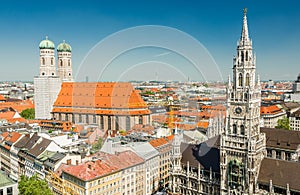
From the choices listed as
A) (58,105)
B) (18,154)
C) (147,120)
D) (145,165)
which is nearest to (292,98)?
(147,120)

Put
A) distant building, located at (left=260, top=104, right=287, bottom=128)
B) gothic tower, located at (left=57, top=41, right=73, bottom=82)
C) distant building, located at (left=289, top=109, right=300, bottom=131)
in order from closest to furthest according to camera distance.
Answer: distant building, located at (left=289, top=109, right=300, bottom=131), distant building, located at (left=260, top=104, right=287, bottom=128), gothic tower, located at (left=57, top=41, right=73, bottom=82)

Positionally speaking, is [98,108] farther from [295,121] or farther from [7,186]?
[295,121]

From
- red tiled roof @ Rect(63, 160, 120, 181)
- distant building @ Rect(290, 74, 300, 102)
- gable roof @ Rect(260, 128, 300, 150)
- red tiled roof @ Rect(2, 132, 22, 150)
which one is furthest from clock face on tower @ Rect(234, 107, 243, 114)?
distant building @ Rect(290, 74, 300, 102)

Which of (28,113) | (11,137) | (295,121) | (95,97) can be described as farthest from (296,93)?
(11,137)

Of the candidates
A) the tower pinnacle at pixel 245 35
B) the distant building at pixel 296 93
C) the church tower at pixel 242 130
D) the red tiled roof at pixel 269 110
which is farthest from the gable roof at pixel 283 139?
the distant building at pixel 296 93

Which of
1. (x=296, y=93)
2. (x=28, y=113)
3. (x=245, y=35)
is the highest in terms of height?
(x=245, y=35)

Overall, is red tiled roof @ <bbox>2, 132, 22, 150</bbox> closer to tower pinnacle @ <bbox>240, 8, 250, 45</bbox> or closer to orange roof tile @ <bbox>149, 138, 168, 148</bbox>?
orange roof tile @ <bbox>149, 138, 168, 148</bbox>

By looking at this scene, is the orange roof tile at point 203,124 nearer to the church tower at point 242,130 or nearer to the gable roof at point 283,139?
the gable roof at point 283,139
